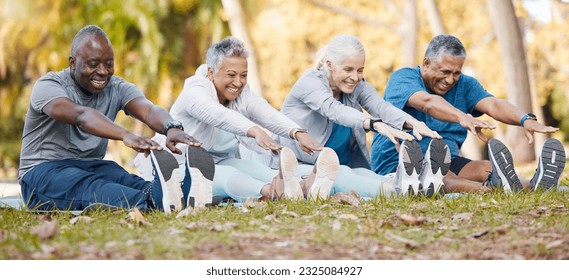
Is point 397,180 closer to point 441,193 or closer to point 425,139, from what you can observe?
point 441,193

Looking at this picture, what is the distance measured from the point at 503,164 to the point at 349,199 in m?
1.32

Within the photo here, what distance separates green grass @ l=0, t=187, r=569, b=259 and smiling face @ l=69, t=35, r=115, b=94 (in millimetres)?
1033

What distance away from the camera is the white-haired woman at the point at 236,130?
229 inches

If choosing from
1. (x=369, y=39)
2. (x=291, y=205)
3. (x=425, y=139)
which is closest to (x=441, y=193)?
(x=425, y=139)

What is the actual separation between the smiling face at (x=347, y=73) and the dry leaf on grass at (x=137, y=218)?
240 centimetres

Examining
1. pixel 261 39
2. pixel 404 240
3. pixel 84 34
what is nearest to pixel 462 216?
pixel 404 240

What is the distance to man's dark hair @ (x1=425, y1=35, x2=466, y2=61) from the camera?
6762 mm

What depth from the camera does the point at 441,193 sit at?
616 cm

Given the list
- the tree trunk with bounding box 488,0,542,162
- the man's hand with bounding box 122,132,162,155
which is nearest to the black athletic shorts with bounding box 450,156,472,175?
the man's hand with bounding box 122,132,162,155

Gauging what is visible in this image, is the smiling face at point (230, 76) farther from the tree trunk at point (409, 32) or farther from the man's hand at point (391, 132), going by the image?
the tree trunk at point (409, 32)

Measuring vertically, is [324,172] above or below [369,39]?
below

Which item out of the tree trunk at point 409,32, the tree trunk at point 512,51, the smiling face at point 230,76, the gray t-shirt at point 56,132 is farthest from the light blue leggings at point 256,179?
the tree trunk at point 409,32
